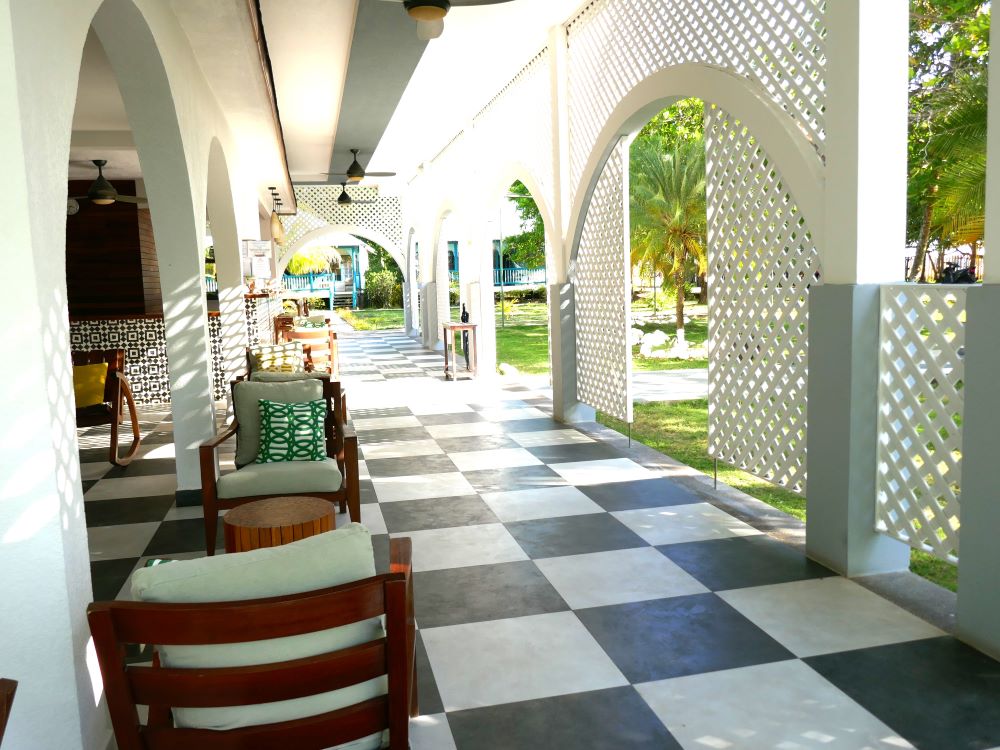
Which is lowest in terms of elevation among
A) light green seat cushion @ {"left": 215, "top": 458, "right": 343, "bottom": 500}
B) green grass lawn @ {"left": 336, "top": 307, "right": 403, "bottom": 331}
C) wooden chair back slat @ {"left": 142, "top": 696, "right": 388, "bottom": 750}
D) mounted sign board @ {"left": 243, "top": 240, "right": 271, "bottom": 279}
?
light green seat cushion @ {"left": 215, "top": 458, "right": 343, "bottom": 500}

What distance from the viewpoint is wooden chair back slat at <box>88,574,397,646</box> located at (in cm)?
159

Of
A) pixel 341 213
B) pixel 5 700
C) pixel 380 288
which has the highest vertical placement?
pixel 341 213

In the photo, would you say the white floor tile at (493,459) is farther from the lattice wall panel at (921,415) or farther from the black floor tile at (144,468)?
the lattice wall panel at (921,415)

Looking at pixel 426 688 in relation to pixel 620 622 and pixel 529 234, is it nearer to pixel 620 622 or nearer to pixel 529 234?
pixel 620 622

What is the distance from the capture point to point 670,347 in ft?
48.3

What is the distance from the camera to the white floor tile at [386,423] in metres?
7.81

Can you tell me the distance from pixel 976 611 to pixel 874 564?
75cm

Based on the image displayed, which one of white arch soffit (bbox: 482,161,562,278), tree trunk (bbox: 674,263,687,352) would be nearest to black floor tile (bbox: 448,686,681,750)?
white arch soffit (bbox: 482,161,562,278)

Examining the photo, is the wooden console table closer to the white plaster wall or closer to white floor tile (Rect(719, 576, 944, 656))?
white floor tile (Rect(719, 576, 944, 656))

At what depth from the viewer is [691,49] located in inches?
199

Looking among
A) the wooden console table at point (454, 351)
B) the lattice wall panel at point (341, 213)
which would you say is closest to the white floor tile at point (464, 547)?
the wooden console table at point (454, 351)

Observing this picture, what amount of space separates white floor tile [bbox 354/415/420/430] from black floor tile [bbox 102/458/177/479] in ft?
5.89

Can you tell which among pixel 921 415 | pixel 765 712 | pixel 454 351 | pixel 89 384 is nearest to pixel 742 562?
pixel 921 415

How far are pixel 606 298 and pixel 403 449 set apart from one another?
6.92 ft
